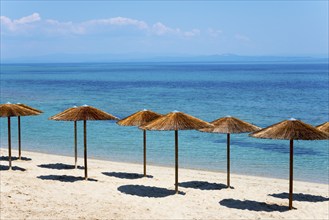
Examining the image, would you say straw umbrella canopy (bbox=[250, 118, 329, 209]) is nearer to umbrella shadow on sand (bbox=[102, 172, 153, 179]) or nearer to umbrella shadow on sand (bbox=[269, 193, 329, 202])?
umbrella shadow on sand (bbox=[269, 193, 329, 202])

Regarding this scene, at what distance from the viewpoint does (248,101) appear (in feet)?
150

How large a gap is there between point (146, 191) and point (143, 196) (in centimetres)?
57

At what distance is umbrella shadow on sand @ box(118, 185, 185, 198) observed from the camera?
12375mm

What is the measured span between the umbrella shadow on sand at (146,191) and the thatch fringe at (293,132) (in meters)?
3.03

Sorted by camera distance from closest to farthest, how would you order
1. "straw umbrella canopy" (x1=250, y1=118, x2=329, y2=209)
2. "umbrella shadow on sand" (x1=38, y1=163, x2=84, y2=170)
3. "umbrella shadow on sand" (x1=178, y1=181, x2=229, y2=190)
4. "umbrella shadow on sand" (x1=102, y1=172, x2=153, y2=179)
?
A: "straw umbrella canopy" (x1=250, y1=118, x2=329, y2=209), "umbrella shadow on sand" (x1=178, y1=181, x2=229, y2=190), "umbrella shadow on sand" (x1=102, y1=172, x2=153, y2=179), "umbrella shadow on sand" (x1=38, y1=163, x2=84, y2=170)

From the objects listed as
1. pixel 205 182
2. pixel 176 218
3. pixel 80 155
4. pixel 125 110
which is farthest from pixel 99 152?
pixel 125 110

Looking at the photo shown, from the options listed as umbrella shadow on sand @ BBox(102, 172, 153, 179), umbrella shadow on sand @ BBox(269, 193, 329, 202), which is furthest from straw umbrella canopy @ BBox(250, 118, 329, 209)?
umbrella shadow on sand @ BBox(102, 172, 153, 179)

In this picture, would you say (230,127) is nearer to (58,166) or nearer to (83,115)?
(83,115)

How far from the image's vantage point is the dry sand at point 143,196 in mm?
10781

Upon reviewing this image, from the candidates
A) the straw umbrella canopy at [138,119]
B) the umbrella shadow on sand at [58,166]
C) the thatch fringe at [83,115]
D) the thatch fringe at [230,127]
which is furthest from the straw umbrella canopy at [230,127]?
the umbrella shadow on sand at [58,166]

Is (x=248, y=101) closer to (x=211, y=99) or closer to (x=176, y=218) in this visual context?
(x=211, y=99)

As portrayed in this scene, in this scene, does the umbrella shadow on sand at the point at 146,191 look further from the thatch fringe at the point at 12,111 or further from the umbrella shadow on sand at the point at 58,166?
the thatch fringe at the point at 12,111

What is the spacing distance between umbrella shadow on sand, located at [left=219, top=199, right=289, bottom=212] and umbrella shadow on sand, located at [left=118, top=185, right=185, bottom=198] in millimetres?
1362

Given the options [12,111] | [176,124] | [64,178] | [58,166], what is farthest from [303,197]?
[12,111]
